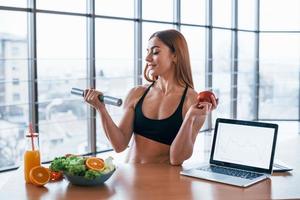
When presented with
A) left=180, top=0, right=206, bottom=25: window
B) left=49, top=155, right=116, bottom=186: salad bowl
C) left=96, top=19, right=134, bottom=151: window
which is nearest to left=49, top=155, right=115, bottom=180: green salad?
left=49, top=155, right=116, bottom=186: salad bowl

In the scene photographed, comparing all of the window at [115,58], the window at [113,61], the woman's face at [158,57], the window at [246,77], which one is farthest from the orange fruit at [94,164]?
the window at [246,77]

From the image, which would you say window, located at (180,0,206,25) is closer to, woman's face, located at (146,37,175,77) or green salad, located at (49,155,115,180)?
woman's face, located at (146,37,175,77)

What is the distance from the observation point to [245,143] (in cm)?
189

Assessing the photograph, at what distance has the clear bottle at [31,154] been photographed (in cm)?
177

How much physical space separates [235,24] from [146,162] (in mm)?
6169

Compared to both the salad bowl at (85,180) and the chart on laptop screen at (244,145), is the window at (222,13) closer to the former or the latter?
the chart on laptop screen at (244,145)

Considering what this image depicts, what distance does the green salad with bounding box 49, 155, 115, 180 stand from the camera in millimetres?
1675

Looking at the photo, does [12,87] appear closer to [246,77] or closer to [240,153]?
[240,153]

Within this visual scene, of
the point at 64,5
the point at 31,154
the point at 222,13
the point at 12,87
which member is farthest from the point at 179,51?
the point at 222,13

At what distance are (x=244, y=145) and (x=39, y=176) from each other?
83 centimetres

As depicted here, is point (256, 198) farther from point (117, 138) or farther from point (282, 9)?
point (282, 9)

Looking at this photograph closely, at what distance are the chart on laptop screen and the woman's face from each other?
43cm

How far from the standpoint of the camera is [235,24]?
796 cm

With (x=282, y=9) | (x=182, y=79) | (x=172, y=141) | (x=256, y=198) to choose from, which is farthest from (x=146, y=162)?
(x=282, y=9)
